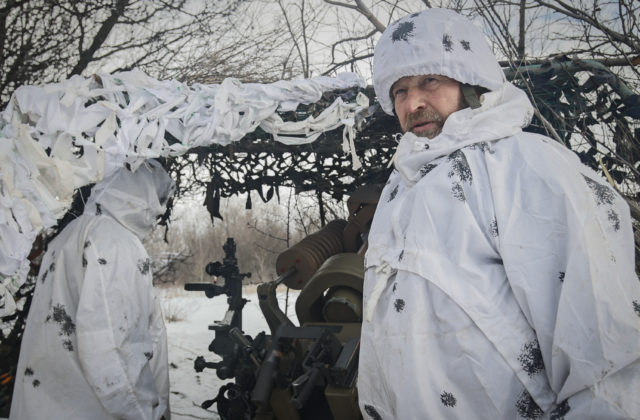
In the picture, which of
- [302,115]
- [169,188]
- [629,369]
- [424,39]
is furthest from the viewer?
[169,188]

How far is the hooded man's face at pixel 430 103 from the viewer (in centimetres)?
165

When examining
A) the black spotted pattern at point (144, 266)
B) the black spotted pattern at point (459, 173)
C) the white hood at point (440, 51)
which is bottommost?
the black spotted pattern at point (144, 266)

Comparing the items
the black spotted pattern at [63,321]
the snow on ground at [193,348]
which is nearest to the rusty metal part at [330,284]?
the snow on ground at [193,348]

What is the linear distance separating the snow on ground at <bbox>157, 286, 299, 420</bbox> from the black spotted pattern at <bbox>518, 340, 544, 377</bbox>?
3233 millimetres

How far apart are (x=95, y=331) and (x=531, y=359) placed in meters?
2.47

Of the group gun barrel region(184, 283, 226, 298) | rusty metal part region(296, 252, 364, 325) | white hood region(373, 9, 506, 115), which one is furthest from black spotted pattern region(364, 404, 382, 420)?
gun barrel region(184, 283, 226, 298)

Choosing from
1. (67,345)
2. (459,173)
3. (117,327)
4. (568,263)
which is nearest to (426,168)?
(459,173)

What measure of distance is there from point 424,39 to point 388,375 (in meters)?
1.09

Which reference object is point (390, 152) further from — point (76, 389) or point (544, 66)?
point (76, 389)

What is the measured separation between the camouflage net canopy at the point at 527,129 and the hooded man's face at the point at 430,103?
1.85 ft

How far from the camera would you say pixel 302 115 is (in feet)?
11.2

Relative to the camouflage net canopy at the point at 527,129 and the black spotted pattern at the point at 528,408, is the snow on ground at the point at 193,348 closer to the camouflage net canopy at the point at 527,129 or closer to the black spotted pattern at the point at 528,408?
the camouflage net canopy at the point at 527,129

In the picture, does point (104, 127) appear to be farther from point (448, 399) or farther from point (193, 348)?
point (193, 348)

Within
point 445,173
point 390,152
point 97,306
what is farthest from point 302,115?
point 445,173
